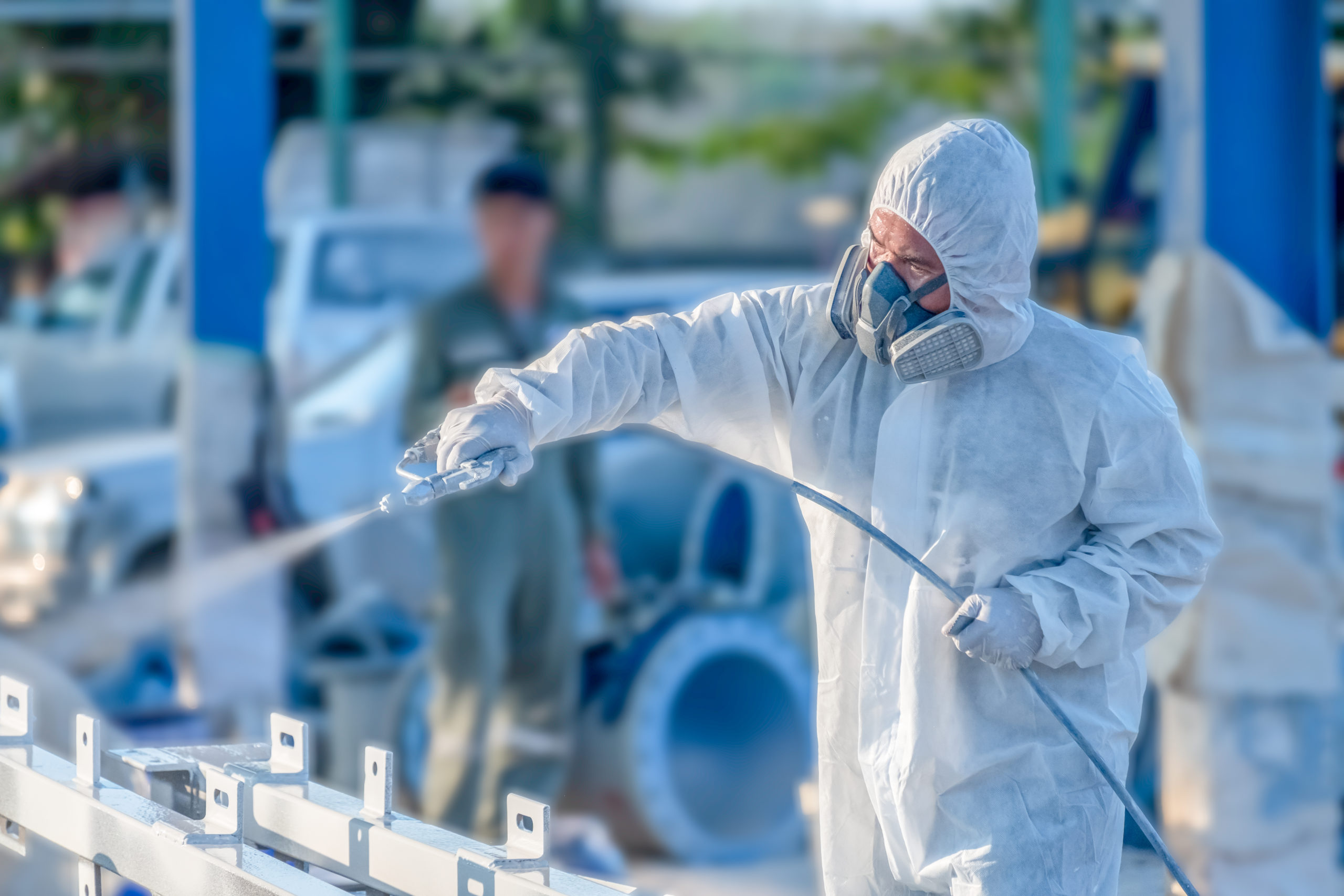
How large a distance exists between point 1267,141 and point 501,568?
2.38 m

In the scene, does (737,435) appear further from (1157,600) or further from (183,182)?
(183,182)

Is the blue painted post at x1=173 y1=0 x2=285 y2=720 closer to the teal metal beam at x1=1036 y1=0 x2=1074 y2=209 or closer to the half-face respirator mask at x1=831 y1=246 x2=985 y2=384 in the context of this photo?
the half-face respirator mask at x1=831 y1=246 x2=985 y2=384

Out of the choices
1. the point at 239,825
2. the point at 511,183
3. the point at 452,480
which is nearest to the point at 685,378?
the point at 452,480

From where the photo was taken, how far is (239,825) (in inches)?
70.6

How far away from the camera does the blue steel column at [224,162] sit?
405 centimetres

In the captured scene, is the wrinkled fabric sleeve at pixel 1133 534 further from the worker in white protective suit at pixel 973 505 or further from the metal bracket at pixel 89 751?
the metal bracket at pixel 89 751

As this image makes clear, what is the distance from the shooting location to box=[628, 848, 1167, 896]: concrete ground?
4.27 metres

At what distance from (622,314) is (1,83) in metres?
5.40

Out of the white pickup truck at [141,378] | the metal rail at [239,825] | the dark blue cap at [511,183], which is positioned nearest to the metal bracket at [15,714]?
the metal rail at [239,825]

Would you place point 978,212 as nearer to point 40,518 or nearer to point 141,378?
point 40,518

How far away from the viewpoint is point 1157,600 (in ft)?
5.75

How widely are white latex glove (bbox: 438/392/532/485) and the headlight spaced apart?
3649 millimetres

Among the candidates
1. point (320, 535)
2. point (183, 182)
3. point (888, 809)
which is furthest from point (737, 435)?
point (183, 182)

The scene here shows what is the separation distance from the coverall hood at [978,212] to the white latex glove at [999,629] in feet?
0.95
